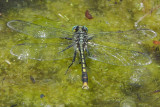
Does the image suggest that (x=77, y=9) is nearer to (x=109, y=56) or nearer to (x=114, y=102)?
(x=109, y=56)

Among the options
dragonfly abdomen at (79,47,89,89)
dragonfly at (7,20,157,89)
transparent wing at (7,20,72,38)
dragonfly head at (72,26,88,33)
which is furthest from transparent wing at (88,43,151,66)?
transparent wing at (7,20,72,38)

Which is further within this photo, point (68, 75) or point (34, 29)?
point (34, 29)

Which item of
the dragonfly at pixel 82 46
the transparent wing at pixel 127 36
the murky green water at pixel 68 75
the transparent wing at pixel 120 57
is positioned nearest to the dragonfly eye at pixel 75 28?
the dragonfly at pixel 82 46

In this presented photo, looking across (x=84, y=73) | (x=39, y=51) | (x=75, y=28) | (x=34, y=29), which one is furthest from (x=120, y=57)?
(x=34, y=29)

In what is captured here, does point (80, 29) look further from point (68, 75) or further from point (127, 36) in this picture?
point (68, 75)

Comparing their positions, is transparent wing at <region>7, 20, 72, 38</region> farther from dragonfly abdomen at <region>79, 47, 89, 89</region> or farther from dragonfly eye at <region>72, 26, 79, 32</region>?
dragonfly abdomen at <region>79, 47, 89, 89</region>

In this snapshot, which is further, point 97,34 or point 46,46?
point 97,34

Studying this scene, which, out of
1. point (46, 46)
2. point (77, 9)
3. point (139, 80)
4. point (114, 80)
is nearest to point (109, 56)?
point (114, 80)
